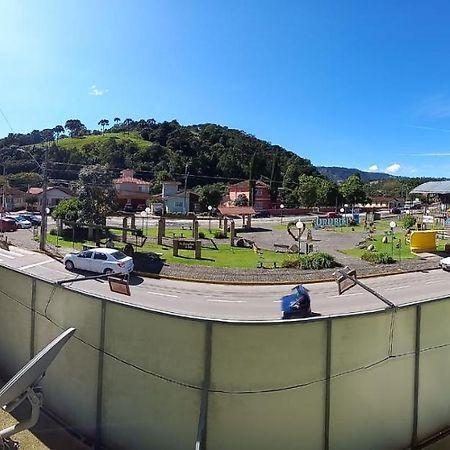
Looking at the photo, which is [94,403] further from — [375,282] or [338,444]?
[375,282]

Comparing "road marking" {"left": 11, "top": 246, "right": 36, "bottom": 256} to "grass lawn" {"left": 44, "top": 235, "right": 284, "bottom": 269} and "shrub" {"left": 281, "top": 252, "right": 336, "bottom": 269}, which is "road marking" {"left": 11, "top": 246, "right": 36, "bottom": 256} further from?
"shrub" {"left": 281, "top": 252, "right": 336, "bottom": 269}

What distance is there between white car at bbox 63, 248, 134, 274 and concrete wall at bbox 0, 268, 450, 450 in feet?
56.4

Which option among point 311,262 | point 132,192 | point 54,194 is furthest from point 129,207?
point 311,262

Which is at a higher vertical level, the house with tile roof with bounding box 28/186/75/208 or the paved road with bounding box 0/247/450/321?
the house with tile roof with bounding box 28/186/75/208

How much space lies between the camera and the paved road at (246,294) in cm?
1540

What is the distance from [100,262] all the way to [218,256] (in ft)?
29.2

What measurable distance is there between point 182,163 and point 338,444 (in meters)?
108


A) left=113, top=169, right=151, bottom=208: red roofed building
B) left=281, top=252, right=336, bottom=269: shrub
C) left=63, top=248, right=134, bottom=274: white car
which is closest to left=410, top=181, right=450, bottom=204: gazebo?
left=113, top=169, right=151, bottom=208: red roofed building

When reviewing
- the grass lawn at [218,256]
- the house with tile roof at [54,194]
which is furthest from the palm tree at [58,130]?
the grass lawn at [218,256]

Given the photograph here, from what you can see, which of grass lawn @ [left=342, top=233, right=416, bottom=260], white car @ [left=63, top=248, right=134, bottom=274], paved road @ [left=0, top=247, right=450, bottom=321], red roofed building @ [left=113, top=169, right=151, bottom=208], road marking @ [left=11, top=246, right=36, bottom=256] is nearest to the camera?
paved road @ [left=0, top=247, right=450, bottom=321]

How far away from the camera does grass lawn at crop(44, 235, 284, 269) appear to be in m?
25.8

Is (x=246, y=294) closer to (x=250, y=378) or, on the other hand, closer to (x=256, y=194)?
(x=250, y=378)

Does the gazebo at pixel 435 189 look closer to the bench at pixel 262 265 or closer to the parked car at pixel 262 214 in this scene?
the parked car at pixel 262 214

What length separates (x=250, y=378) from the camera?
372cm
